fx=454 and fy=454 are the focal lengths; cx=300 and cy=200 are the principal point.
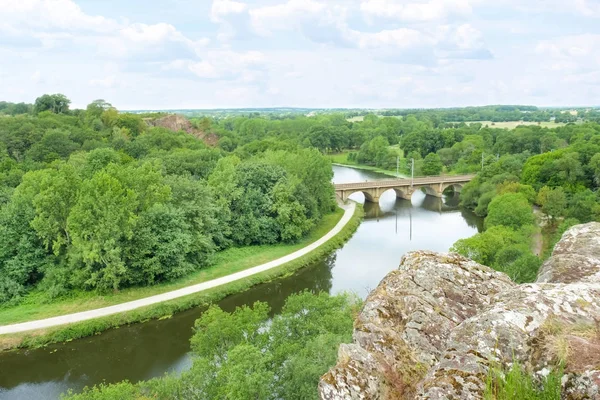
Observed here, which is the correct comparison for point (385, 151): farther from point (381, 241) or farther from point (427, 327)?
point (427, 327)

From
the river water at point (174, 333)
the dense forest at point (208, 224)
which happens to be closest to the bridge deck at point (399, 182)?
the dense forest at point (208, 224)

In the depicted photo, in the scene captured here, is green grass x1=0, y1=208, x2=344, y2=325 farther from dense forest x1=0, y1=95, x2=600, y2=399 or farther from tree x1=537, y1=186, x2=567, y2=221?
tree x1=537, y1=186, x2=567, y2=221

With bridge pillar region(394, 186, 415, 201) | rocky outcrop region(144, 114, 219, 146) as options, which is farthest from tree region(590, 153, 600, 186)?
rocky outcrop region(144, 114, 219, 146)

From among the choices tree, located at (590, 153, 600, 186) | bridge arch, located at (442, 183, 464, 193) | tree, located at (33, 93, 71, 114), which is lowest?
bridge arch, located at (442, 183, 464, 193)

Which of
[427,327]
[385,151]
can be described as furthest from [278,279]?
[385,151]

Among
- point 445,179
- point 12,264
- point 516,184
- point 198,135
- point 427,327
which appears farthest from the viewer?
point 198,135

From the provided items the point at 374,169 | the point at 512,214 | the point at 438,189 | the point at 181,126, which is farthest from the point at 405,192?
the point at 181,126
